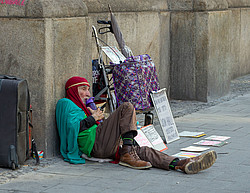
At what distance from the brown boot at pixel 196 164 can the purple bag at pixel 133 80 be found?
4.65 ft

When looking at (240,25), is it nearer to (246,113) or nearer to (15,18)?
(246,113)

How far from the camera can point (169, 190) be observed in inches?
190

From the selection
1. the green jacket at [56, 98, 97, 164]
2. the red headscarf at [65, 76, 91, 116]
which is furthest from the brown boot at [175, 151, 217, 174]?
the red headscarf at [65, 76, 91, 116]

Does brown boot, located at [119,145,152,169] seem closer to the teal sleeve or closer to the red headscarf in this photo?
the teal sleeve

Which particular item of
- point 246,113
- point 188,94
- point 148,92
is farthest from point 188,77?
point 148,92

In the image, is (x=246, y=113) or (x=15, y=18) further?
(x=246, y=113)

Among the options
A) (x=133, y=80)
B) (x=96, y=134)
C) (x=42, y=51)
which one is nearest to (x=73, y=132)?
(x=96, y=134)

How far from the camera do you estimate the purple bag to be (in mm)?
6668

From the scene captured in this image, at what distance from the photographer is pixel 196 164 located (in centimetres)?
534

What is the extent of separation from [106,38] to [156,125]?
1.61 m

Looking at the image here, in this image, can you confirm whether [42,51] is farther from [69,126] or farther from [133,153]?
[133,153]

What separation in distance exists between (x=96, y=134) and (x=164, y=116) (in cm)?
153

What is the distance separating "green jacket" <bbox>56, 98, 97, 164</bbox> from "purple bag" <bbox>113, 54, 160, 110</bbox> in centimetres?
94

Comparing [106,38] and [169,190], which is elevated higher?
[106,38]
